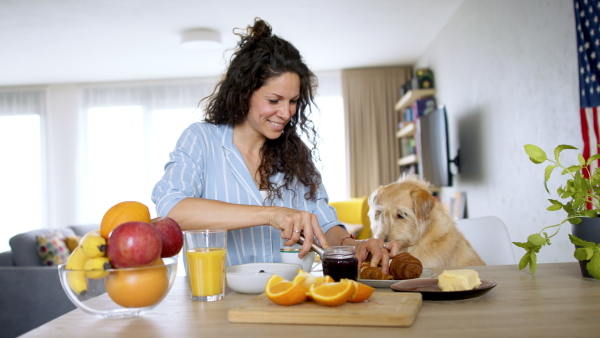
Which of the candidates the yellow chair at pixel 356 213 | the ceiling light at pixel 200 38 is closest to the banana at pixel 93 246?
the ceiling light at pixel 200 38

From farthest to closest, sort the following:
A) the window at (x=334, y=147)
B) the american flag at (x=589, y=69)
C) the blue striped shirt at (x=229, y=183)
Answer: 1. the window at (x=334, y=147)
2. the american flag at (x=589, y=69)
3. the blue striped shirt at (x=229, y=183)

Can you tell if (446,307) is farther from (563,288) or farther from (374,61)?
(374,61)

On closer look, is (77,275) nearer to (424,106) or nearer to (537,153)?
(537,153)

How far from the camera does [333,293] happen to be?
898 millimetres

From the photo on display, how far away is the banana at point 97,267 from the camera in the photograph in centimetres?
89

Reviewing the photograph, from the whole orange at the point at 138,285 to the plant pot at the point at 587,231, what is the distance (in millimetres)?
937

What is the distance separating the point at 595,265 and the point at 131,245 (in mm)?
973

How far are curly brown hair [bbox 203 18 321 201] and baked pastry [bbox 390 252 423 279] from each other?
0.64 m

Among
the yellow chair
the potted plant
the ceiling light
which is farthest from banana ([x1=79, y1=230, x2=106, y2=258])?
the yellow chair

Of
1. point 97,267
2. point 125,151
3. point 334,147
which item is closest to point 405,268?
point 97,267

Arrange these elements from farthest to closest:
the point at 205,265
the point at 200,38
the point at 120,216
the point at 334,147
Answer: the point at 334,147, the point at 200,38, the point at 205,265, the point at 120,216

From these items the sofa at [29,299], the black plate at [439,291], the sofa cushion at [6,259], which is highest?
the black plate at [439,291]

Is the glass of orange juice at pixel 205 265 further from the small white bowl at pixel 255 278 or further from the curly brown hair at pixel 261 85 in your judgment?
the curly brown hair at pixel 261 85

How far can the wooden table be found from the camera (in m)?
0.80
